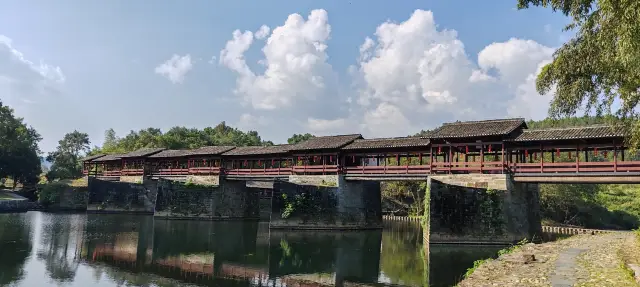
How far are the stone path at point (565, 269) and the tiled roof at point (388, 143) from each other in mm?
12522

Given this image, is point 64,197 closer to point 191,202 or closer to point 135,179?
A: point 135,179

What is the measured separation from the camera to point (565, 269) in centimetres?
1088

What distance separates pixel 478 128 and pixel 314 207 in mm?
11978

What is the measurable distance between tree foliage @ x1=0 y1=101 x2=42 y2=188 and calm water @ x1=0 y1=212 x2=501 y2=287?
26.1m

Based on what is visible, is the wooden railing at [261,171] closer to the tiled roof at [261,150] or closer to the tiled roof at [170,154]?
the tiled roof at [261,150]

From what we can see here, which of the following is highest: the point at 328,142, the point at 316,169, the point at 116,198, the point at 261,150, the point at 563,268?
the point at 328,142

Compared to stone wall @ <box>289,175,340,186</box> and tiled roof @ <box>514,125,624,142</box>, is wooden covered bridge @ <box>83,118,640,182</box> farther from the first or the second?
stone wall @ <box>289,175,340,186</box>

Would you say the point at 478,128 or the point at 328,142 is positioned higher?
the point at 478,128

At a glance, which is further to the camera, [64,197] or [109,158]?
[109,158]

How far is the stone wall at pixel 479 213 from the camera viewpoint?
21.5 metres

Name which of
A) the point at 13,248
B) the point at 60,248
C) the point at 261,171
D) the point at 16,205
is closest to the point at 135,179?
the point at 16,205

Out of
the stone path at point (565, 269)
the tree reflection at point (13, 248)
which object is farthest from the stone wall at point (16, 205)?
the stone path at point (565, 269)

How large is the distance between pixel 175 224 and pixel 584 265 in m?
28.9

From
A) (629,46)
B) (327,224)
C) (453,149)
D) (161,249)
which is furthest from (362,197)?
(629,46)
